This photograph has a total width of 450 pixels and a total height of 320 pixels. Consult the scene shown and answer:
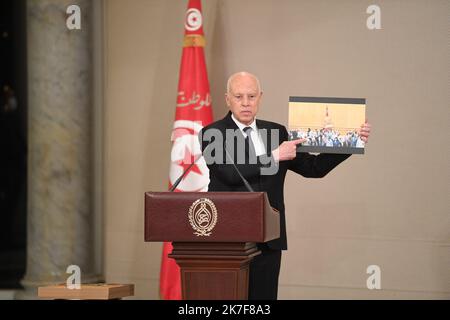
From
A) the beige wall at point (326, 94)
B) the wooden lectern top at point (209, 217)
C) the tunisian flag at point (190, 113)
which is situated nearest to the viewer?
the wooden lectern top at point (209, 217)

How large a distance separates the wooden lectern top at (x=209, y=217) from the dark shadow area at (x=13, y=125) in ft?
22.0

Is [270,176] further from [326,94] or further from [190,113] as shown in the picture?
[326,94]

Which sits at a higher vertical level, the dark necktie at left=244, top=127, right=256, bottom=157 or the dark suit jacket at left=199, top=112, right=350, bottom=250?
the dark necktie at left=244, top=127, right=256, bottom=157

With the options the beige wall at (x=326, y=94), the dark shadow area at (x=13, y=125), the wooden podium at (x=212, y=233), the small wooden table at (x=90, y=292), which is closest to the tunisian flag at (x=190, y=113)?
the beige wall at (x=326, y=94)

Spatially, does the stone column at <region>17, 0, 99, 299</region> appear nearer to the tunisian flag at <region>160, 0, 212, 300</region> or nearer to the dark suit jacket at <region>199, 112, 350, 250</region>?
the tunisian flag at <region>160, 0, 212, 300</region>

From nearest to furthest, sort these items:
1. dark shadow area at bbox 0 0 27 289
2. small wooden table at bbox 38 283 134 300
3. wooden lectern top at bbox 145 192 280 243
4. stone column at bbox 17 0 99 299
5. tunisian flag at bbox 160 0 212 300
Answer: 1. wooden lectern top at bbox 145 192 280 243
2. small wooden table at bbox 38 283 134 300
3. tunisian flag at bbox 160 0 212 300
4. stone column at bbox 17 0 99 299
5. dark shadow area at bbox 0 0 27 289

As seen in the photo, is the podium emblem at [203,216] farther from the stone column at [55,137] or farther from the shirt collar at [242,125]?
the stone column at [55,137]

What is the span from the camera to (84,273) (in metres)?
7.14

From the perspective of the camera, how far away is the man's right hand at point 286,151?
3.86 metres

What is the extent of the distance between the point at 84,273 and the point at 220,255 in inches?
149

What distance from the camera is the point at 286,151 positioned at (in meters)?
3.86

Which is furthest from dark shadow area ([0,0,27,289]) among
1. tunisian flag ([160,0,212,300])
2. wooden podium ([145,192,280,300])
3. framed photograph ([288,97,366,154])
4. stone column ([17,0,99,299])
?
wooden podium ([145,192,280,300])

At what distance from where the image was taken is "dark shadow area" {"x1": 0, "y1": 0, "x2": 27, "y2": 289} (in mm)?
9984
